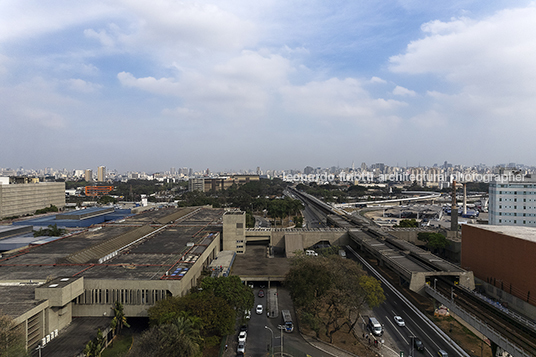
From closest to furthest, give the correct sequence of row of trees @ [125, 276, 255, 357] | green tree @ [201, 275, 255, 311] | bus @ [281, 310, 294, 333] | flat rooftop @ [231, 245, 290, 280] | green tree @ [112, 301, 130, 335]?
row of trees @ [125, 276, 255, 357] → green tree @ [112, 301, 130, 335] → green tree @ [201, 275, 255, 311] → bus @ [281, 310, 294, 333] → flat rooftop @ [231, 245, 290, 280]

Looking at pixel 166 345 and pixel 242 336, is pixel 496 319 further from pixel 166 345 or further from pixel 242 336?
pixel 166 345

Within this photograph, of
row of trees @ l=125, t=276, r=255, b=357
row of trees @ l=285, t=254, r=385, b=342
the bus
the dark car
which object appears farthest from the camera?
the bus

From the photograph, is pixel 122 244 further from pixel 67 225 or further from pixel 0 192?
pixel 0 192

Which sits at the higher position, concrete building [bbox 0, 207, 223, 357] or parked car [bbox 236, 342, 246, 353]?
concrete building [bbox 0, 207, 223, 357]

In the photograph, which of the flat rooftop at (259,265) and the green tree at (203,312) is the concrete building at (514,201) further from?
the green tree at (203,312)

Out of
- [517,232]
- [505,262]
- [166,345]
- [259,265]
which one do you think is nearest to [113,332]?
[166,345]

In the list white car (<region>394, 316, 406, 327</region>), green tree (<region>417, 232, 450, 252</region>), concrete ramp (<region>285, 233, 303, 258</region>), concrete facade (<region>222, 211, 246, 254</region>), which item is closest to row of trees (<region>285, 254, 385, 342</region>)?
white car (<region>394, 316, 406, 327</region>)

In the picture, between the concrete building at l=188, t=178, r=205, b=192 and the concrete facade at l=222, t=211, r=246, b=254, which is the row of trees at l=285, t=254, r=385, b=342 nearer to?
the concrete facade at l=222, t=211, r=246, b=254

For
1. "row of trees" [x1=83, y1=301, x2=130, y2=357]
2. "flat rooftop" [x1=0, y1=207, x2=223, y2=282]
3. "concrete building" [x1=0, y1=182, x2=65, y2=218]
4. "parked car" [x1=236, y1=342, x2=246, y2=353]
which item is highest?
"concrete building" [x1=0, y1=182, x2=65, y2=218]
